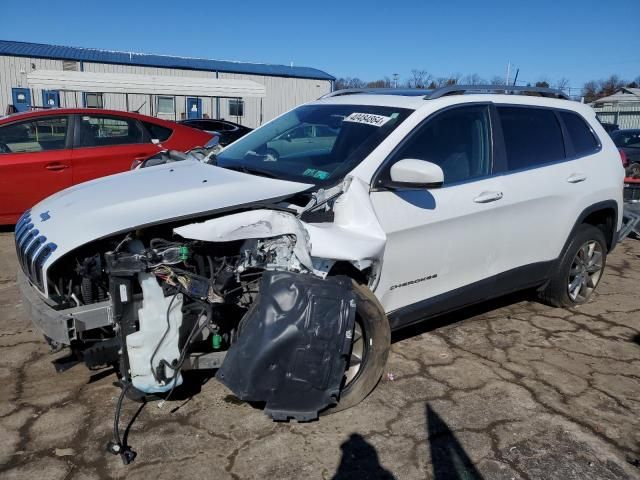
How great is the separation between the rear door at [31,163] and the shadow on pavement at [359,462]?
17.6 ft

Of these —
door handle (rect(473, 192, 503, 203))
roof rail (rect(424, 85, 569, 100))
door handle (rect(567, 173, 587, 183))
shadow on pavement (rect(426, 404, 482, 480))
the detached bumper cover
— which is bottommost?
shadow on pavement (rect(426, 404, 482, 480))

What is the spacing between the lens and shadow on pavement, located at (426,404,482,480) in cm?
271

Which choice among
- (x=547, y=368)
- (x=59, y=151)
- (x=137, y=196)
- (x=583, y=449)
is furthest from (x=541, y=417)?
(x=59, y=151)

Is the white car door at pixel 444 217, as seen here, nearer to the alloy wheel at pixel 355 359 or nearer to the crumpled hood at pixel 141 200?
the alloy wheel at pixel 355 359

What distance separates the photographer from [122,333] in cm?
274

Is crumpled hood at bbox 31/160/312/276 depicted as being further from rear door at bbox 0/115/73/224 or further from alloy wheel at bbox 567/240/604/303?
rear door at bbox 0/115/73/224

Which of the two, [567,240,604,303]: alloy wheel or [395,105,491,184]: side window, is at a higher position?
[395,105,491,184]: side window

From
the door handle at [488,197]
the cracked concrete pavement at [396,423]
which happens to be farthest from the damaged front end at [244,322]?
the door handle at [488,197]

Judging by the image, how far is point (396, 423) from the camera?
10.2 feet

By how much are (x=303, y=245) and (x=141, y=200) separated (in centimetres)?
89

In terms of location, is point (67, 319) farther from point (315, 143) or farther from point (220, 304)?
point (315, 143)

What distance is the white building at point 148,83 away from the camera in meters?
17.8

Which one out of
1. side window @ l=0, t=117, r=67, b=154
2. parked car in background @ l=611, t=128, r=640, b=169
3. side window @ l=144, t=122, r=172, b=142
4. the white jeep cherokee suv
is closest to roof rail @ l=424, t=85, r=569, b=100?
the white jeep cherokee suv

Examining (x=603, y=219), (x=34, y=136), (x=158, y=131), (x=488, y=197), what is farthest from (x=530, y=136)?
(x=34, y=136)
